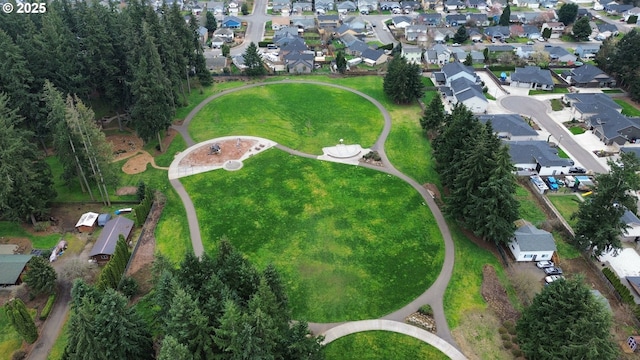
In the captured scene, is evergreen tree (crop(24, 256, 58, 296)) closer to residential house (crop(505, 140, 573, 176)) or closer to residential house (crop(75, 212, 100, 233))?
residential house (crop(75, 212, 100, 233))

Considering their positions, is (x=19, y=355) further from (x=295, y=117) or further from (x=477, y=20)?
(x=477, y=20)

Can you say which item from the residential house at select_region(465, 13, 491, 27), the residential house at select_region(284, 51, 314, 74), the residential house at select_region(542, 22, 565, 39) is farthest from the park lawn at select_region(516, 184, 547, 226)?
the residential house at select_region(465, 13, 491, 27)

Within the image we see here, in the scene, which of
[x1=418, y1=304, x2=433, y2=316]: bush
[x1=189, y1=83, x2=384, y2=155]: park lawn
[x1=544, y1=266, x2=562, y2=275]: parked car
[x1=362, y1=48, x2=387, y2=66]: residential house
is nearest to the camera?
[x1=418, y1=304, x2=433, y2=316]: bush

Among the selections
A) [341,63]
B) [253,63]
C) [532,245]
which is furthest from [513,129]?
[253,63]

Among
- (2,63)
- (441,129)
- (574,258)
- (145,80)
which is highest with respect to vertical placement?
(2,63)

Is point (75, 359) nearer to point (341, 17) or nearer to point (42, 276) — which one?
point (42, 276)

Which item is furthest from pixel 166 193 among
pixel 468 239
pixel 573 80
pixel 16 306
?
pixel 573 80
